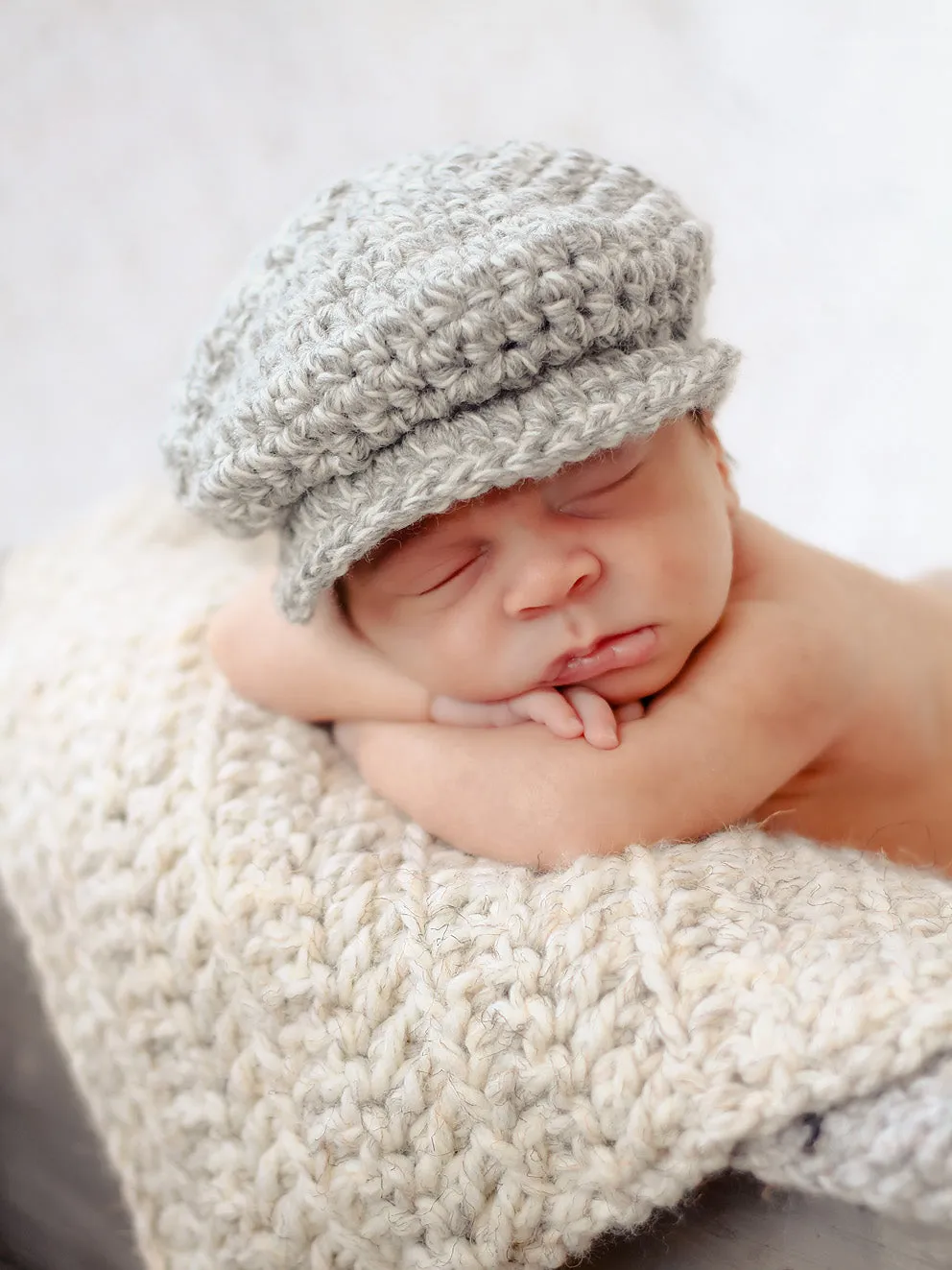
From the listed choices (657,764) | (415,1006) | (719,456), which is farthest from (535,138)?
(415,1006)

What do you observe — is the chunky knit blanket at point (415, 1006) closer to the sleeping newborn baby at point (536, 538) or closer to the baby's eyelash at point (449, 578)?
the sleeping newborn baby at point (536, 538)

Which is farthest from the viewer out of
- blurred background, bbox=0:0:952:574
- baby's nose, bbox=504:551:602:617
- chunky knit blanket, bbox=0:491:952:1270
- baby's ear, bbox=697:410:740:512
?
blurred background, bbox=0:0:952:574

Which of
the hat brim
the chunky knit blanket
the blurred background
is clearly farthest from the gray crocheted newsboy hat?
the blurred background

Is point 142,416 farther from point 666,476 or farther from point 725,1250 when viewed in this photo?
point 725,1250

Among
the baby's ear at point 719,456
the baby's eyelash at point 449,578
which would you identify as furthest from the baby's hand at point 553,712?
the baby's ear at point 719,456

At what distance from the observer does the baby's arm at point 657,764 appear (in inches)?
35.3

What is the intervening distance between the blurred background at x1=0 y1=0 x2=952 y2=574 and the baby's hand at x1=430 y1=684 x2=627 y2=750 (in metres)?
0.62

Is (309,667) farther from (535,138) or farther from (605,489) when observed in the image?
(535,138)

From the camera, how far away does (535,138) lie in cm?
180

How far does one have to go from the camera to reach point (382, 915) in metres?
0.89

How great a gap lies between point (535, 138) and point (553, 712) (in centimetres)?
120

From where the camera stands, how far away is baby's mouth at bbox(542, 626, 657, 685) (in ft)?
3.01

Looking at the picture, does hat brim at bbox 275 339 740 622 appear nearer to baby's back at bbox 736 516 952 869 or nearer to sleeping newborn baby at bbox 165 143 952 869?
sleeping newborn baby at bbox 165 143 952 869

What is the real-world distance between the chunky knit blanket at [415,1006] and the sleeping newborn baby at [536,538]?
0.07m
